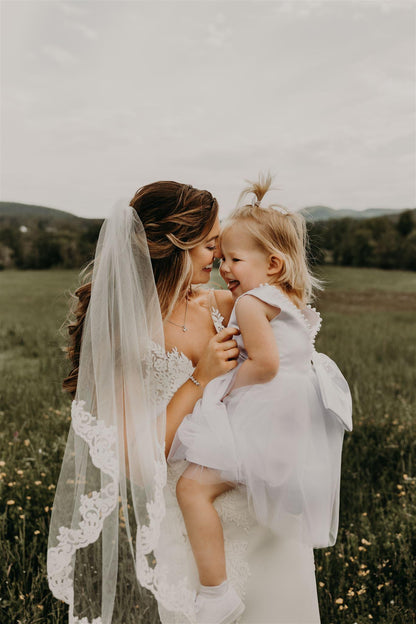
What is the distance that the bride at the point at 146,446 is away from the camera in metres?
2.12

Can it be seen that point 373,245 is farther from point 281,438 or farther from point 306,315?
point 281,438

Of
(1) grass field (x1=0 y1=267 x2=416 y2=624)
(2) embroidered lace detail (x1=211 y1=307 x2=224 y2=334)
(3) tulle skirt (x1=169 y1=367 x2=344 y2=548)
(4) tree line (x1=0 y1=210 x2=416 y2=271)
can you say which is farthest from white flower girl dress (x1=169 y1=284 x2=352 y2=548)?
(4) tree line (x1=0 y1=210 x2=416 y2=271)

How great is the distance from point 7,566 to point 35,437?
167cm

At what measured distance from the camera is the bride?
6.95 feet

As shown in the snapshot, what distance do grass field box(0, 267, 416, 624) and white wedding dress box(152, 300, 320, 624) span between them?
0.35 meters

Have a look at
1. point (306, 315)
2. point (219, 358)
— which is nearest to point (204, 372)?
point (219, 358)

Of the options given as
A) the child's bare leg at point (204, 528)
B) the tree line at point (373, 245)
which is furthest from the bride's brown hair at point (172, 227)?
the tree line at point (373, 245)

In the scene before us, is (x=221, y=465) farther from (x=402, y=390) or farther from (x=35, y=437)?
(x=402, y=390)

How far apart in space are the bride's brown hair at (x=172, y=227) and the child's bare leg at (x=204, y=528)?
0.77m

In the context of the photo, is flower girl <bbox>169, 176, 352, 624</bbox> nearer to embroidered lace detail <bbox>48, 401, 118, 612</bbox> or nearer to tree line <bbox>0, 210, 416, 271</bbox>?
embroidered lace detail <bbox>48, 401, 118, 612</bbox>

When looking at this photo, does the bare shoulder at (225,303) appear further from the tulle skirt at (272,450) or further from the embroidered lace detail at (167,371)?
the tulle skirt at (272,450)

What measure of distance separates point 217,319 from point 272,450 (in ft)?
2.35

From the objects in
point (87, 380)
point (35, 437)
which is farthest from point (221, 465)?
point (35, 437)

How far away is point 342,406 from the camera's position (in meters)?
2.33
